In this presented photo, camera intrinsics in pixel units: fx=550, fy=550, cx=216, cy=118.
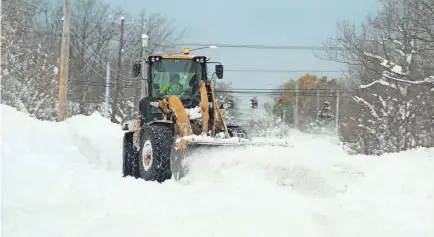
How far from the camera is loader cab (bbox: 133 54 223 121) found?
11.5m

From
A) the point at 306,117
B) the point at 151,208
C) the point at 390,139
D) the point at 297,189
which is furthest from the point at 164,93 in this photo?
the point at 306,117

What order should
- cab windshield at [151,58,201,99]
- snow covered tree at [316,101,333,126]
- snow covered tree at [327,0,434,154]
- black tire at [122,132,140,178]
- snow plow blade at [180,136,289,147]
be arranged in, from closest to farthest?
snow plow blade at [180,136,289,147] → cab windshield at [151,58,201,99] → black tire at [122,132,140,178] → snow covered tree at [327,0,434,154] → snow covered tree at [316,101,333,126]

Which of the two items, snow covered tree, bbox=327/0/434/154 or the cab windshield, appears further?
snow covered tree, bbox=327/0/434/154

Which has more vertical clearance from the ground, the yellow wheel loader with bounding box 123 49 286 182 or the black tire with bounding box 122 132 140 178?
the yellow wheel loader with bounding box 123 49 286 182

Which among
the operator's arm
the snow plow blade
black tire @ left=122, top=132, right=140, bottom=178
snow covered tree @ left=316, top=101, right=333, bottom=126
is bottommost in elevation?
snow covered tree @ left=316, top=101, right=333, bottom=126

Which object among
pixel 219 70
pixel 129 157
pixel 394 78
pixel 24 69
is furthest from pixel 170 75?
pixel 24 69

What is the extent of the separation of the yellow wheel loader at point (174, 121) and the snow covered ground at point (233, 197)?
51cm

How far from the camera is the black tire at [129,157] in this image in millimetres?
11890

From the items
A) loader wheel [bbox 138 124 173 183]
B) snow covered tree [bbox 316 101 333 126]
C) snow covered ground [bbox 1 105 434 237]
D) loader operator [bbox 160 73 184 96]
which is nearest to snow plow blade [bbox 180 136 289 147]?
snow covered ground [bbox 1 105 434 237]

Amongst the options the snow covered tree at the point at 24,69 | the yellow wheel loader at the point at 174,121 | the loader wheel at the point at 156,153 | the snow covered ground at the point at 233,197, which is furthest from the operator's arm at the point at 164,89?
the snow covered tree at the point at 24,69

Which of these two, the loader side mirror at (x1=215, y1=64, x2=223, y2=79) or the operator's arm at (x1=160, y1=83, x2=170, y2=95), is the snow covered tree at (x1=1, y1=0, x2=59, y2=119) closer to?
the operator's arm at (x1=160, y1=83, x2=170, y2=95)

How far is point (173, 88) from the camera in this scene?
1148 centimetres

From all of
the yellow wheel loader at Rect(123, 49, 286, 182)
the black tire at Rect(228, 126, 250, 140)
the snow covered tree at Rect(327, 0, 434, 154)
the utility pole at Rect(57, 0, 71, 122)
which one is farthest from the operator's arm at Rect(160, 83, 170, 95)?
the utility pole at Rect(57, 0, 71, 122)

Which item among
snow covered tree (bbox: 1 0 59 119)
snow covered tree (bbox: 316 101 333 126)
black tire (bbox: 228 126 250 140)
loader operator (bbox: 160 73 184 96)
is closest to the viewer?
black tire (bbox: 228 126 250 140)
